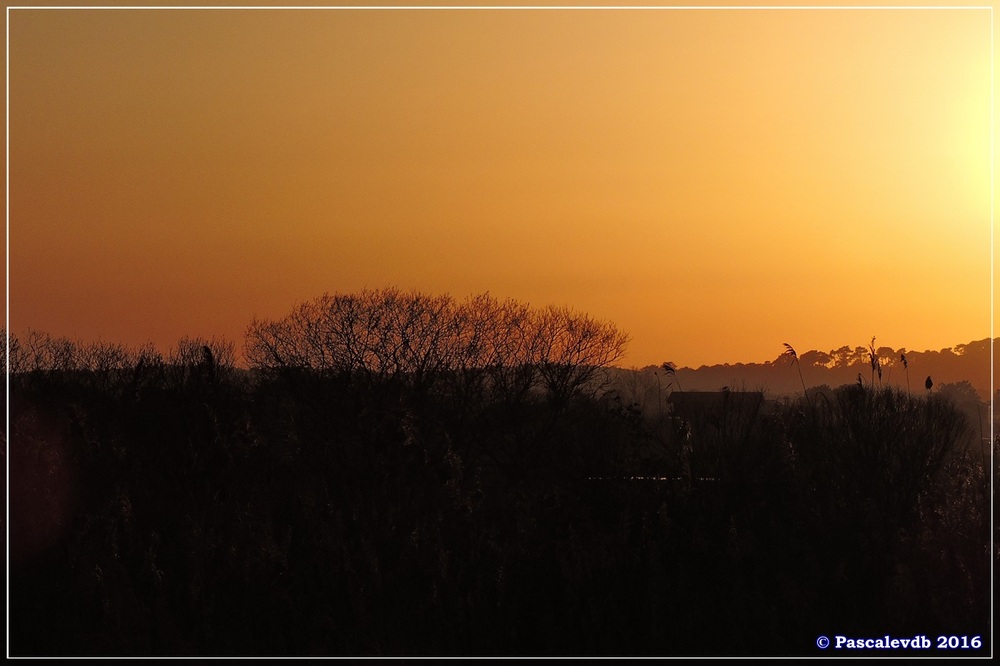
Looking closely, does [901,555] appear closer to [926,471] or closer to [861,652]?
[861,652]

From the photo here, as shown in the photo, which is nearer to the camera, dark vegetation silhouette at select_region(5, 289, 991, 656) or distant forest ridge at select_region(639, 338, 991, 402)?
dark vegetation silhouette at select_region(5, 289, 991, 656)

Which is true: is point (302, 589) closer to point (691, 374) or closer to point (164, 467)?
point (164, 467)

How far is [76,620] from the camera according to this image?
14.6m

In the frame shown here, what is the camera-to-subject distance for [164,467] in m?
20.7

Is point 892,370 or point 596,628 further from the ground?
point 892,370

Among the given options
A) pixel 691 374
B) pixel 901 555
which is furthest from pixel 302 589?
pixel 691 374

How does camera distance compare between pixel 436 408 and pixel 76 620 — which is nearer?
pixel 76 620

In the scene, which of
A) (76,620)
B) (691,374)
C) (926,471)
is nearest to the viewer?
(76,620)

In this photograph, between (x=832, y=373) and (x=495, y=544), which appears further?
(x=832, y=373)

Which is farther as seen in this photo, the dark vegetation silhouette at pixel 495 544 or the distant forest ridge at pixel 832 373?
the distant forest ridge at pixel 832 373

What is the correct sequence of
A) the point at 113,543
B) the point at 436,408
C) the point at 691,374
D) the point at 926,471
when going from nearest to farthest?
the point at 113,543 < the point at 926,471 < the point at 691,374 < the point at 436,408

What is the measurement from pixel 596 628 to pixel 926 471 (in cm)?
1101

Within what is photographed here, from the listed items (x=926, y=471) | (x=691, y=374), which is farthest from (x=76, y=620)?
(x=691, y=374)

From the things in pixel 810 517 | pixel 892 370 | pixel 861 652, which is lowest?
pixel 861 652
